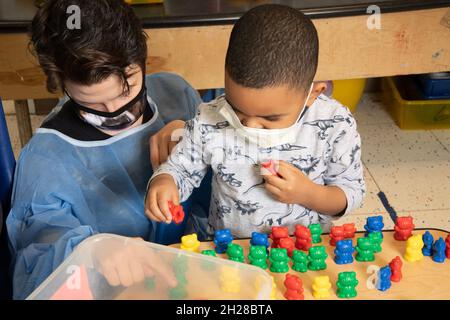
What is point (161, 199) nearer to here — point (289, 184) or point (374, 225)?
point (289, 184)

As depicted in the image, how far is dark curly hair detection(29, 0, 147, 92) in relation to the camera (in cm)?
86

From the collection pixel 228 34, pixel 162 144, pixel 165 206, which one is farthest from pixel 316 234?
pixel 228 34

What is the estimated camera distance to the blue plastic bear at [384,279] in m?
0.72

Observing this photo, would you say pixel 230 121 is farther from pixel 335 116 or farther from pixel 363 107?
pixel 363 107

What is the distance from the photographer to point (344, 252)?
0.78 meters

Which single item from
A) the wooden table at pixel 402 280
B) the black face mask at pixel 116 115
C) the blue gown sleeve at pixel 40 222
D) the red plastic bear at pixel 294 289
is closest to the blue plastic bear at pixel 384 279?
the wooden table at pixel 402 280

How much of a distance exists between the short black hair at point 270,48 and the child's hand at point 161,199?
8.3 inches

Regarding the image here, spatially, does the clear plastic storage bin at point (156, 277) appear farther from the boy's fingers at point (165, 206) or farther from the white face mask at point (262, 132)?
the white face mask at point (262, 132)

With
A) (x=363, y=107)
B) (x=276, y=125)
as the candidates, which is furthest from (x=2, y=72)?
(x=363, y=107)

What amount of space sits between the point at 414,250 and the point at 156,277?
0.37 metres

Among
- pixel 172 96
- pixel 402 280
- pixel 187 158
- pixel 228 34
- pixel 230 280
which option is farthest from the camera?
pixel 228 34

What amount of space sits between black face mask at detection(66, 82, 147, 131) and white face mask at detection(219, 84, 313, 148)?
0.67 feet

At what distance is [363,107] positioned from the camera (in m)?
2.44

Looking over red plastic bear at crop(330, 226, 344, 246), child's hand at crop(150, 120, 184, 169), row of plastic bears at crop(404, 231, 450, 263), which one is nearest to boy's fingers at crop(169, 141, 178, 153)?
child's hand at crop(150, 120, 184, 169)
